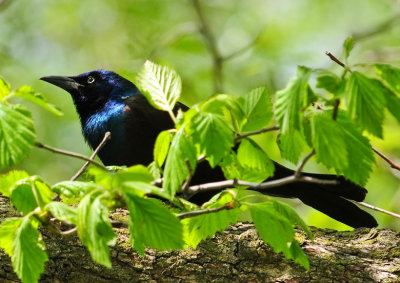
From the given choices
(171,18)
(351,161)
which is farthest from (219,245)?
(171,18)

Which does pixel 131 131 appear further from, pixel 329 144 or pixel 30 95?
pixel 329 144

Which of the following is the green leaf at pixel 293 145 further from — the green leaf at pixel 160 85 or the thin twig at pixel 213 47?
the thin twig at pixel 213 47

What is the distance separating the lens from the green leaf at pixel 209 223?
7.91 ft

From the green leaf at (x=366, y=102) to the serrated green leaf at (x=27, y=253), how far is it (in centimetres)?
116

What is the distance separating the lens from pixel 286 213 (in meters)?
2.26

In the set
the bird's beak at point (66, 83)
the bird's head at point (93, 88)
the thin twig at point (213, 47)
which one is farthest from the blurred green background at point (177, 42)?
the bird's beak at point (66, 83)

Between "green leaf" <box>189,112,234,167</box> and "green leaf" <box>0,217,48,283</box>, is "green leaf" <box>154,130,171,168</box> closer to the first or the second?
"green leaf" <box>189,112,234,167</box>

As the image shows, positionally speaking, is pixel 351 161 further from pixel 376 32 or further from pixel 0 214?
pixel 376 32

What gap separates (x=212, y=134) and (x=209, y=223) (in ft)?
1.91

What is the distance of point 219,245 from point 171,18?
6633 mm

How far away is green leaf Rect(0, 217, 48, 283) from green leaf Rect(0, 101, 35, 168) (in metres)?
0.24

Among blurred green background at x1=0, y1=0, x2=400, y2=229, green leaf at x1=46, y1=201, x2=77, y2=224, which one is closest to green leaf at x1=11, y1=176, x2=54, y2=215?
green leaf at x1=46, y1=201, x2=77, y2=224

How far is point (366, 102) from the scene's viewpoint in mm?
1869

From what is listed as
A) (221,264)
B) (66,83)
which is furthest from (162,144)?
(66,83)
